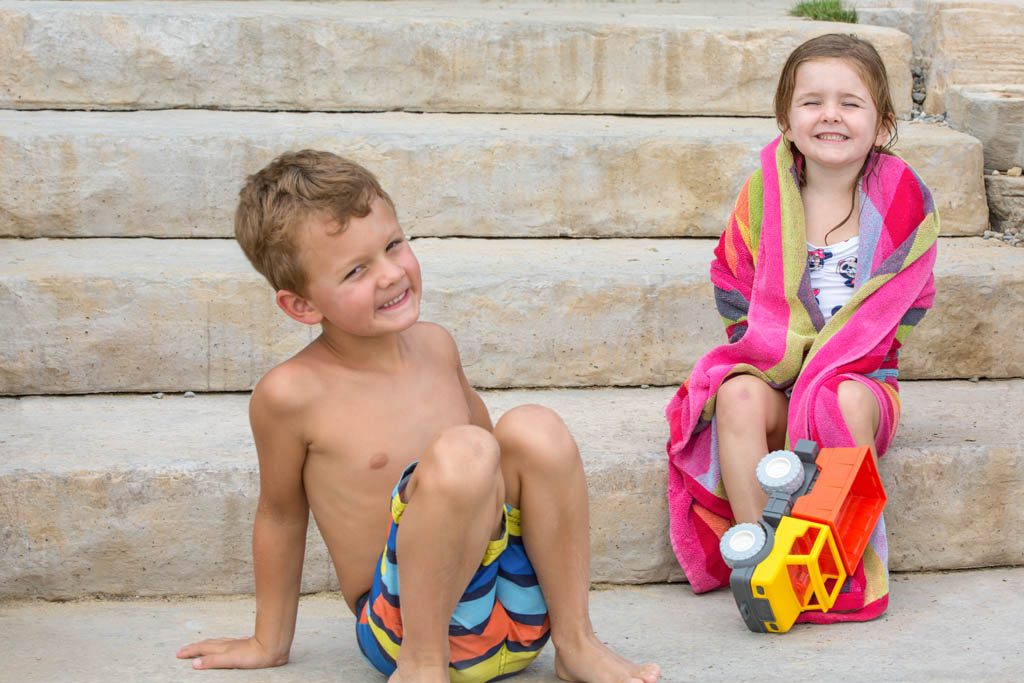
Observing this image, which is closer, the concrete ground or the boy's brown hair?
the boy's brown hair

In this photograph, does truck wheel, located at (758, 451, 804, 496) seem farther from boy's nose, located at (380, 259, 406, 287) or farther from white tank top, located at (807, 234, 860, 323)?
boy's nose, located at (380, 259, 406, 287)

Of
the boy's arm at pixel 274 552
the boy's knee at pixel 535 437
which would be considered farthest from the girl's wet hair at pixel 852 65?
the boy's arm at pixel 274 552

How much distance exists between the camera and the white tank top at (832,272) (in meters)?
2.43

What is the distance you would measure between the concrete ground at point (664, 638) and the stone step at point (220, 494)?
0.17 feet

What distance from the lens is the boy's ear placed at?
1.87 meters

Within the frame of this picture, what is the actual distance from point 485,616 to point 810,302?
988mm

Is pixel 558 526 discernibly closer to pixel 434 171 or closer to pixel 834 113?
pixel 834 113

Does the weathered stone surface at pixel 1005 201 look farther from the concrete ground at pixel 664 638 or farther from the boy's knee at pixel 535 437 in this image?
the boy's knee at pixel 535 437

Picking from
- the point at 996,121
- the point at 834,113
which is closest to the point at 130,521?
the point at 834,113

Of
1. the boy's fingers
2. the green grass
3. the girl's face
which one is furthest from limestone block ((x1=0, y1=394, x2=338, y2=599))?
the green grass

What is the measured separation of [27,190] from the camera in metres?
3.00

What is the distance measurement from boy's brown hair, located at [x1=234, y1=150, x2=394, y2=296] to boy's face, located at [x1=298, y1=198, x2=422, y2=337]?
15mm

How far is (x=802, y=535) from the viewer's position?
6.74 ft

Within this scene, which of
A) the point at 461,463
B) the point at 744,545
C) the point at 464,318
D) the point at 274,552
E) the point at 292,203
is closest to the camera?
the point at 461,463
